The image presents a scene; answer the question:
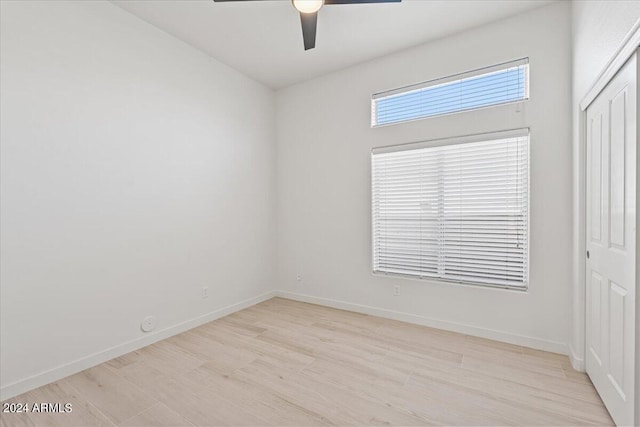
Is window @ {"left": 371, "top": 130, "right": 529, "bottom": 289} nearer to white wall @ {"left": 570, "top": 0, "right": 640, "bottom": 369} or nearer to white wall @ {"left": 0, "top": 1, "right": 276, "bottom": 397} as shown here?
white wall @ {"left": 570, "top": 0, "right": 640, "bottom": 369}

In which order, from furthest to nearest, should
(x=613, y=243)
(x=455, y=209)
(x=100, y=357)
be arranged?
(x=455, y=209), (x=100, y=357), (x=613, y=243)

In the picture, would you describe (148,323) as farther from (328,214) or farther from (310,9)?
(310,9)

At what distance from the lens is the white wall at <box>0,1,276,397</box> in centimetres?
208

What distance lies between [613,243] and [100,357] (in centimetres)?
375

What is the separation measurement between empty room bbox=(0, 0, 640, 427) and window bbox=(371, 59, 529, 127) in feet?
0.07

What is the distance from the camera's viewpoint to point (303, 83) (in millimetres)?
4102

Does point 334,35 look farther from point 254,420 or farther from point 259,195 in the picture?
point 254,420

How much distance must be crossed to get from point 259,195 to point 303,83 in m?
1.66

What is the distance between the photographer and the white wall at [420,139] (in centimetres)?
259

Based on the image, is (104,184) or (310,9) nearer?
(310,9)

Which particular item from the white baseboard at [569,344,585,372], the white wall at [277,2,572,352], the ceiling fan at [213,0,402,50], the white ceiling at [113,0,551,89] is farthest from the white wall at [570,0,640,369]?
the ceiling fan at [213,0,402,50]

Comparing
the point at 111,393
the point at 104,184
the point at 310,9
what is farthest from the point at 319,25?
the point at 111,393

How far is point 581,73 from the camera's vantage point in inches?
87.1

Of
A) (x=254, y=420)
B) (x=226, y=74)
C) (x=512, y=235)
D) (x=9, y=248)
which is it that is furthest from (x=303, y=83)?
(x=254, y=420)
